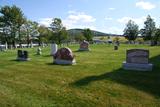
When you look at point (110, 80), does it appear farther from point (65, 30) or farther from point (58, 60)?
point (65, 30)

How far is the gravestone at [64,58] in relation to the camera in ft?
71.6

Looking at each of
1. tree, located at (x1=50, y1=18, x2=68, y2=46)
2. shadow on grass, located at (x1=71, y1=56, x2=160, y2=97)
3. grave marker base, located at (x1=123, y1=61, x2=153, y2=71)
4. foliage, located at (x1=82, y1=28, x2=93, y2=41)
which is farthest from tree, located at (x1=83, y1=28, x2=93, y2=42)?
shadow on grass, located at (x1=71, y1=56, x2=160, y2=97)

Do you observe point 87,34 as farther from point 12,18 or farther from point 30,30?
point 12,18

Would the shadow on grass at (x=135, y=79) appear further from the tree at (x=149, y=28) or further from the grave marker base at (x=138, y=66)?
the tree at (x=149, y=28)

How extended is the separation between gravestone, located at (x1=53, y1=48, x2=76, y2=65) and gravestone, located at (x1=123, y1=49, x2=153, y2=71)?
4.99m

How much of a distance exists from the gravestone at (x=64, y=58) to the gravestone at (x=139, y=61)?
16.4ft

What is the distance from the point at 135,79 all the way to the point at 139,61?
3301 mm

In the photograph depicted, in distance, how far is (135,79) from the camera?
15320 mm

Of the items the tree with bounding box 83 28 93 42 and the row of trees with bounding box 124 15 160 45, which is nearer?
the row of trees with bounding box 124 15 160 45

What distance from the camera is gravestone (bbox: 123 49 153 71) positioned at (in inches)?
714

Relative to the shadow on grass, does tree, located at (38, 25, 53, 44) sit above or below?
above

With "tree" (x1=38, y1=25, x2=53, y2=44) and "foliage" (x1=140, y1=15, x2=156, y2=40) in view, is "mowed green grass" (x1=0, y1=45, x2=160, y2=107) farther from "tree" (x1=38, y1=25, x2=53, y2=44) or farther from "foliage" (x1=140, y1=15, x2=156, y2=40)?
"foliage" (x1=140, y1=15, x2=156, y2=40)

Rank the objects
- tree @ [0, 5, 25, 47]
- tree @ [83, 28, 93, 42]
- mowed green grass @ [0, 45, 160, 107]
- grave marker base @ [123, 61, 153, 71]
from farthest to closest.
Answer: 1. tree @ [83, 28, 93, 42]
2. tree @ [0, 5, 25, 47]
3. grave marker base @ [123, 61, 153, 71]
4. mowed green grass @ [0, 45, 160, 107]

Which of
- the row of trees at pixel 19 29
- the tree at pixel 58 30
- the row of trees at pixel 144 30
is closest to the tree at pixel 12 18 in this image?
the row of trees at pixel 19 29
